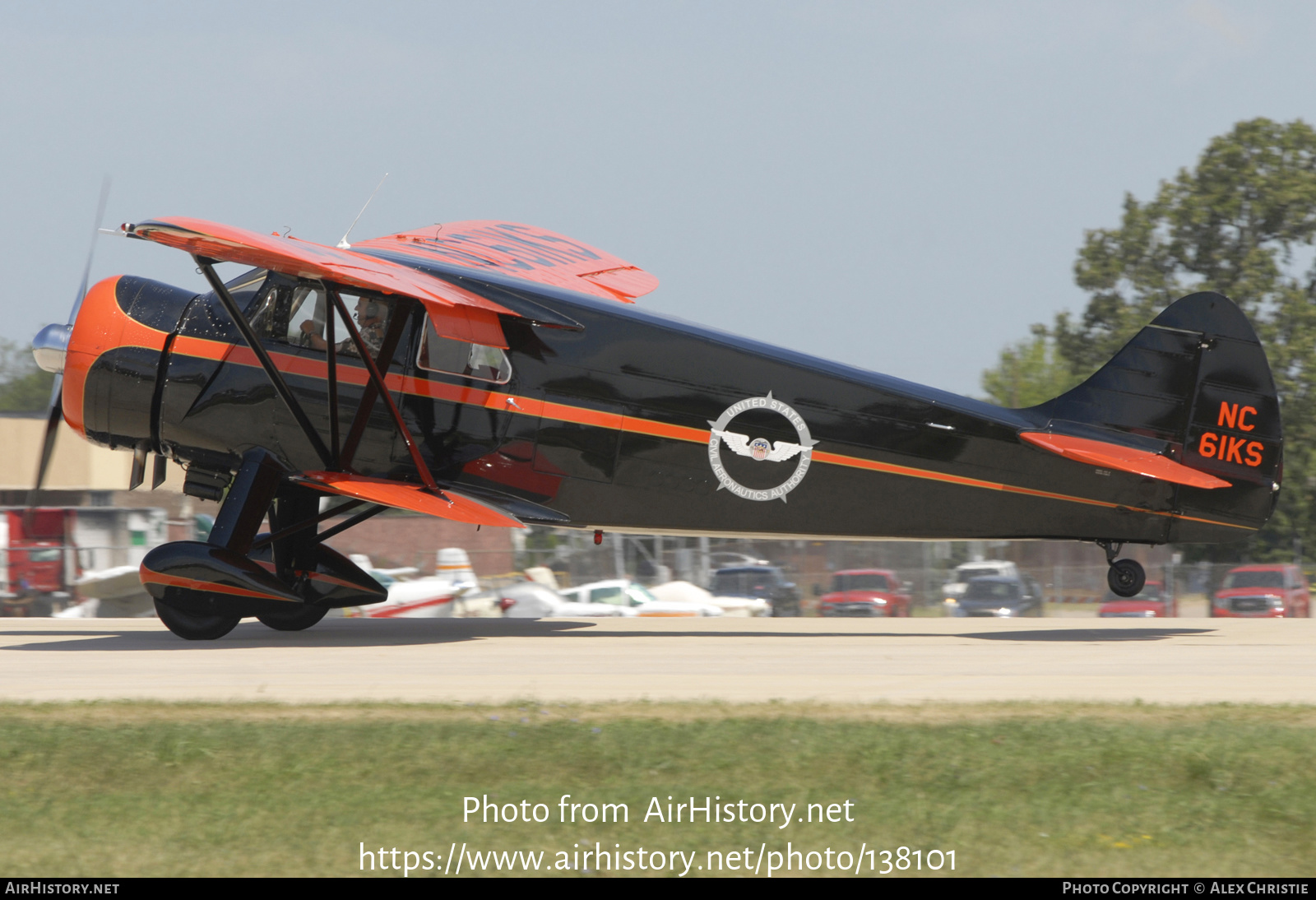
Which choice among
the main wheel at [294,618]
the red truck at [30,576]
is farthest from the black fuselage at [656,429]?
the red truck at [30,576]

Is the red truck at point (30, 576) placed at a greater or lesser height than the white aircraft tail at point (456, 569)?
lesser

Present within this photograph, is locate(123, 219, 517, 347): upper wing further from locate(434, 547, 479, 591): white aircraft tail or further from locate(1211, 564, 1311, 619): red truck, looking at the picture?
locate(1211, 564, 1311, 619): red truck

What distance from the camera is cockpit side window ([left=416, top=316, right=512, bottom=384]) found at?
1148 cm

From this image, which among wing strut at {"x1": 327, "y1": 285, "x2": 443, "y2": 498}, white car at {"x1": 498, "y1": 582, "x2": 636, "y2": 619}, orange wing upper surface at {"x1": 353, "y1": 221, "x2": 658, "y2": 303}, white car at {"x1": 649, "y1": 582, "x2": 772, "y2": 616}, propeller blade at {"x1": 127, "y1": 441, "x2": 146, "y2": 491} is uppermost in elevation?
orange wing upper surface at {"x1": 353, "y1": 221, "x2": 658, "y2": 303}

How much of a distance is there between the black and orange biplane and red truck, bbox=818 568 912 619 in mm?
12261

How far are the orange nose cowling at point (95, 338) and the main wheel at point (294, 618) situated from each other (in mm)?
2599

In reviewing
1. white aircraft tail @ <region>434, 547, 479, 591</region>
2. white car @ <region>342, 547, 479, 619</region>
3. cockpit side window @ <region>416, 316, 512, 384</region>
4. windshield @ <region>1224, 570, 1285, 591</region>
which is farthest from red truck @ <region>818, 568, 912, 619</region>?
cockpit side window @ <region>416, 316, 512, 384</region>

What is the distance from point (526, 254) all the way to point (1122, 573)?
307 inches

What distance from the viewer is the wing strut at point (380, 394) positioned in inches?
428

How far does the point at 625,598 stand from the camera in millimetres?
24797

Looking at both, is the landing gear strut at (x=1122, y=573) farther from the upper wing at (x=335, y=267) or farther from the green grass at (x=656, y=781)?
the upper wing at (x=335, y=267)

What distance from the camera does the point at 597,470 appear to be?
1165 cm

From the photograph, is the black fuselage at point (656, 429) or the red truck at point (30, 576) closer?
the black fuselage at point (656, 429)
